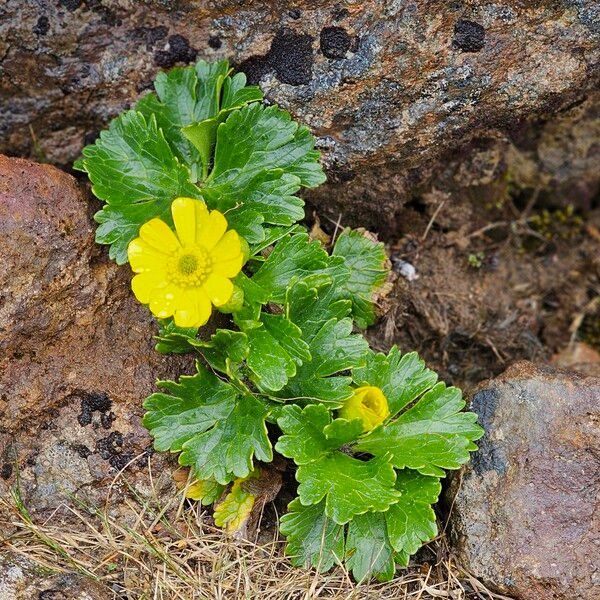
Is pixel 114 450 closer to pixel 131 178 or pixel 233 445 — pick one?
pixel 233 445

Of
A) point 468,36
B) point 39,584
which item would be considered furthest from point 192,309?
point 468,36

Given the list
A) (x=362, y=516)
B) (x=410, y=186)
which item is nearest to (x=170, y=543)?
(x=362, y=516)

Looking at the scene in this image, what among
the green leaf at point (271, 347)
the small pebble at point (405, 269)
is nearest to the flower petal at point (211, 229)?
the green leaf at point (271, 347)

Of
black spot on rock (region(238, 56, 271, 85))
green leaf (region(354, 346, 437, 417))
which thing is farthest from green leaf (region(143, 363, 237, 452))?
black spot on rock (region(238, 56, 271, 85))

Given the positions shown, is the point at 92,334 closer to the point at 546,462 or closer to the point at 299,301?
the point at 299,301

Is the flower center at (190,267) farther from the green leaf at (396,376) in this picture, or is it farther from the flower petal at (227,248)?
Answer: the green leaf at (396,376)

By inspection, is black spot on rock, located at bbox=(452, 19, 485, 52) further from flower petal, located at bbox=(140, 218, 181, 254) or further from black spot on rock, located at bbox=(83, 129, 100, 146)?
black spot on rock, located at bbox=(83, 129, 100, 146)

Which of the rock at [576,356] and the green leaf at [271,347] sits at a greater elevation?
the green leaf at [271,347]
